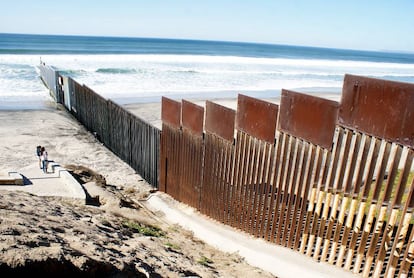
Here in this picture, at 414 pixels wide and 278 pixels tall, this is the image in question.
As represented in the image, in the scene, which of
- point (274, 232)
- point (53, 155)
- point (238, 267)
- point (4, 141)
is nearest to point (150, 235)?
point (238, 267)

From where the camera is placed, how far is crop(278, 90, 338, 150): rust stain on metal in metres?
4.35

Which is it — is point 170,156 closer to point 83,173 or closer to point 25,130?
point 83,173

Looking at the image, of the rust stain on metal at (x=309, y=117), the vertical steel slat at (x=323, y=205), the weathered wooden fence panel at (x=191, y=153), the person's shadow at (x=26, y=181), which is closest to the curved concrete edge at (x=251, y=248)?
the vertical steel slat at (x=323, y=205)

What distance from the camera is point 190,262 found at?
4.70m

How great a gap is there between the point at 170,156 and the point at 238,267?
3.49 meters

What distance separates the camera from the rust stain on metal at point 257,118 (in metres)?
5.07

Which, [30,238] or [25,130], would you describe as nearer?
[30,238]

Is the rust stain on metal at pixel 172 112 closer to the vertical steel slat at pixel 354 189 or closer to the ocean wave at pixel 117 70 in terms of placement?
the vertical steel slat at pixel 354 189

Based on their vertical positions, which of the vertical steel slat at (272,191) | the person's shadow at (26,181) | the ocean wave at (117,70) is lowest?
the person's shadow at (26,181)

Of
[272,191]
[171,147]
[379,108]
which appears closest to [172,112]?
[171,147]

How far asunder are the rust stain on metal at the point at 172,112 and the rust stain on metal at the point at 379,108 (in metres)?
3.75

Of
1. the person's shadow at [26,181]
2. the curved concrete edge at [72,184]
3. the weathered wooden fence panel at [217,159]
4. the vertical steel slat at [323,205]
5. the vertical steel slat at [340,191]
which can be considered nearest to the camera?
the vertical steel slat at [340,191]

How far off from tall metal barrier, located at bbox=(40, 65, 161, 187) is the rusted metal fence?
1.89 metres

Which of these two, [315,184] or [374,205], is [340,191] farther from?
[374,205]
